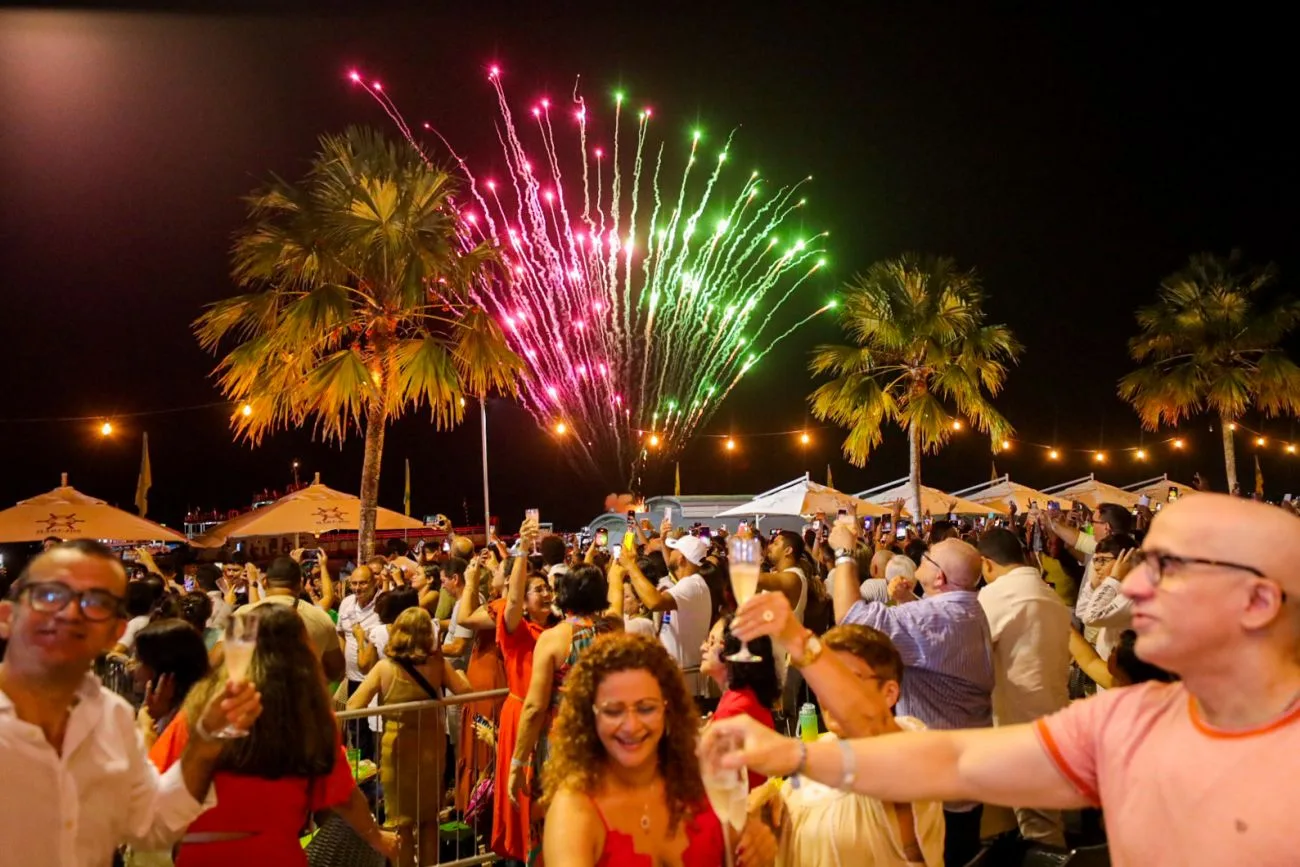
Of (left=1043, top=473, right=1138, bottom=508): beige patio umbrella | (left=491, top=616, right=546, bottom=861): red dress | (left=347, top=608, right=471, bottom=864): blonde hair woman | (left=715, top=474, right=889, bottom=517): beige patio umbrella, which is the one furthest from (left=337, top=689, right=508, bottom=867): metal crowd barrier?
(left=1043, top=473, right=1138, bottom=508): beige patio umbrella

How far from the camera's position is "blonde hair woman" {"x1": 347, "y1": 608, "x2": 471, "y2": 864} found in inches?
241

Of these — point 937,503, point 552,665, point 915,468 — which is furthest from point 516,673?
point 937,503

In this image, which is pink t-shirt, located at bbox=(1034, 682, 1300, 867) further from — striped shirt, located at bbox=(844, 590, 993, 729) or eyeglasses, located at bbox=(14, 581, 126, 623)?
striped shirt, located at bbox=(844, 590, 993, 729)

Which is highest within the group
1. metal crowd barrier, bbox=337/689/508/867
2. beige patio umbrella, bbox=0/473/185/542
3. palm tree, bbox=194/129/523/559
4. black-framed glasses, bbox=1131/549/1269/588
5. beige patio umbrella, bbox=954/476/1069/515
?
palm tree, bbox=194/129/523/559

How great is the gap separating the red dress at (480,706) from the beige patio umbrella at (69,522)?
406 inches

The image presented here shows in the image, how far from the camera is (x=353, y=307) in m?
14.8

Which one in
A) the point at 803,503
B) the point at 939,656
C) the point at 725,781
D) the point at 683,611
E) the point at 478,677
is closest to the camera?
the point at 725,781

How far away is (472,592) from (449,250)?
8319mm

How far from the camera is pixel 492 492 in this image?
63.7 metres

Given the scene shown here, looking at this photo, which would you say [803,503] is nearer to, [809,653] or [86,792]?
[809,653]

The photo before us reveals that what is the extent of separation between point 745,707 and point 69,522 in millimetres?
15062

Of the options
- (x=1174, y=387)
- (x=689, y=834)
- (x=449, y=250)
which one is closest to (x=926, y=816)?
(x=689, y=834)

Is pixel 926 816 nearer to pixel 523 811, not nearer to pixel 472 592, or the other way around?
pixel 523 811

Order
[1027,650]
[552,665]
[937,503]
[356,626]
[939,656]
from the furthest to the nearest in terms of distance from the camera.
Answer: [937,503] < [356,626] < [1027,650] < [552,665] < [939,656]
